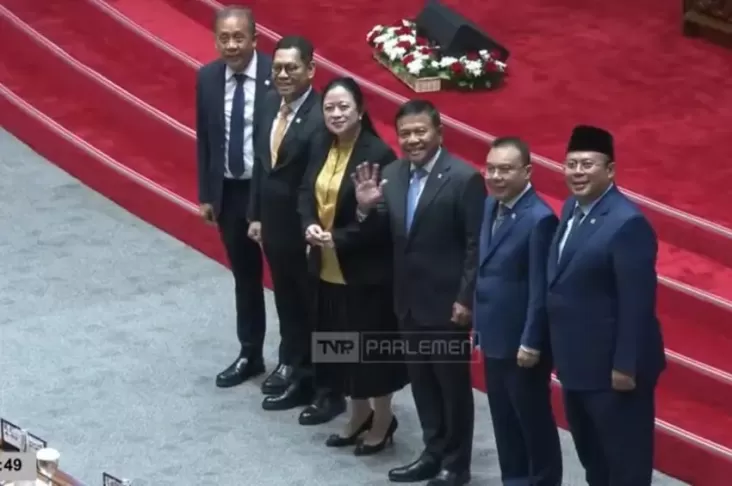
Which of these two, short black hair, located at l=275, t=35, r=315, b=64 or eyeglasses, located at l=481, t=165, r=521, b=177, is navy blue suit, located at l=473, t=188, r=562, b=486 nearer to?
eyeglasses, located at l=481, t=165, r=521, b=177

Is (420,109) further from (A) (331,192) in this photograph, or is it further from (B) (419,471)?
(B) (419,471)

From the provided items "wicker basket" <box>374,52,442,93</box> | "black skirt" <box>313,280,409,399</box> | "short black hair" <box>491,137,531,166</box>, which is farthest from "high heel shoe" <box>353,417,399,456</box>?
"wicker basket" <box>374,52,442,93</box>

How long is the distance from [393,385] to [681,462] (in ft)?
3.39

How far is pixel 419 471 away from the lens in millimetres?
6137

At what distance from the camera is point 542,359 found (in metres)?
5.64

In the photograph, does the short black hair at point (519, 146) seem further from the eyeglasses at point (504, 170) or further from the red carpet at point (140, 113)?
the red carpet at point (140, 113)

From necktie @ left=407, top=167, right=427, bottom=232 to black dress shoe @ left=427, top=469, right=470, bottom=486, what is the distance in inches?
33.5

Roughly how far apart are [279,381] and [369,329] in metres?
0.77

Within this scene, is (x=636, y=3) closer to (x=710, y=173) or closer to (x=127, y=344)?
(x=710, y=173)

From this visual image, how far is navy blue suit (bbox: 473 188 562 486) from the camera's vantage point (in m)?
5.57

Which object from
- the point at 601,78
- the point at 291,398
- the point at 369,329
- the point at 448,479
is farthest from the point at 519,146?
the point at 601,78

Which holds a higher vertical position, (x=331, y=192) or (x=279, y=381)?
(x=331, y=192)

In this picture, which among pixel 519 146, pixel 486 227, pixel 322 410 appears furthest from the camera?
pixel 322 410

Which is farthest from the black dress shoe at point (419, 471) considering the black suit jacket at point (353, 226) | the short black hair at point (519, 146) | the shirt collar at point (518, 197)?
the short black hair at point (519, 146)
